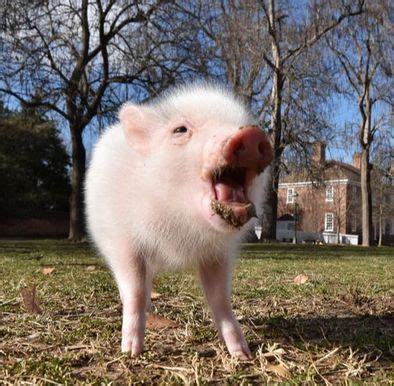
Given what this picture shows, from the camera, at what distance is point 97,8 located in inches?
598

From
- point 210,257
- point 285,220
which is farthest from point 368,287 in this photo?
point 285,220

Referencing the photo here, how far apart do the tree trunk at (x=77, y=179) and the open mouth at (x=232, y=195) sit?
45.2ft

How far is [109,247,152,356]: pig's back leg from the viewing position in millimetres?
2164

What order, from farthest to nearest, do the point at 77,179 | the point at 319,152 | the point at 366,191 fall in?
the point at 366,191 < the point at 319,152 < the point at 77,179

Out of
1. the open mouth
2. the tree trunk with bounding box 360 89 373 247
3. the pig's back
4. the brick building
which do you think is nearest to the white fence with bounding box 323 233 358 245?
the brick building

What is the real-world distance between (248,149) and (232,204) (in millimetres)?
195

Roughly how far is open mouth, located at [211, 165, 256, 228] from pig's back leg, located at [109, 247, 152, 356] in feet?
2.00

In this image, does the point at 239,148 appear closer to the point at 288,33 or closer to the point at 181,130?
the point at 181,130

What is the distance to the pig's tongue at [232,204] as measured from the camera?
1749mm

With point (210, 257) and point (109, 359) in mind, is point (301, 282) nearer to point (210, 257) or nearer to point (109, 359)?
point (210, 257)

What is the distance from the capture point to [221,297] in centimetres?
229

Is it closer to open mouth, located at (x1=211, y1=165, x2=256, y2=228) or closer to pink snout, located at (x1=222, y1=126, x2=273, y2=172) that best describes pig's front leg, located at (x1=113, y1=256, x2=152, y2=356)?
open mouth, located at (x1=211, y1=165, x2=256, y2=228)

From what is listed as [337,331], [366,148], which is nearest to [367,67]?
[366,148]

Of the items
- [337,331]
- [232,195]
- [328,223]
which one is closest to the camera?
[232,195]
